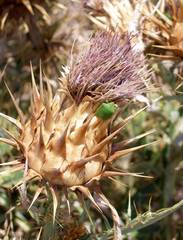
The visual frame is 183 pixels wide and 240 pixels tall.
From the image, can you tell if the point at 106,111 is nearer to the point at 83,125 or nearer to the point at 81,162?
the point at 83,125

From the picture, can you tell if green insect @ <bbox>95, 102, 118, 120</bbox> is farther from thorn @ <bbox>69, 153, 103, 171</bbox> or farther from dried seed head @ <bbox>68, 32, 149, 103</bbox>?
thorn @ <bbox>69, 153, 103, 171</bbox>

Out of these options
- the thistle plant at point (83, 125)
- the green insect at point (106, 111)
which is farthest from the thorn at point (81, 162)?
the green insect at point (106, 111)

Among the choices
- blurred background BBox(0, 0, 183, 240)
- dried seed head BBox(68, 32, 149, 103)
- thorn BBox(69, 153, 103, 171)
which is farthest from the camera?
blurred background BBox(0, 0, 183, 240)

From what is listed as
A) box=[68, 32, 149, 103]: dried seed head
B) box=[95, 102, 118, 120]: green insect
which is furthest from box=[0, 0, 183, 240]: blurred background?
box=[95, 102, 118, 120]: green insect

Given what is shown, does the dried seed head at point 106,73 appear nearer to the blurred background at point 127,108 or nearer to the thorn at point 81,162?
the blurred background at point 127,108

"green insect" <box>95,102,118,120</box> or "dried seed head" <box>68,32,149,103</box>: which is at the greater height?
"dried seed head" <box>68,32,149,103</box>

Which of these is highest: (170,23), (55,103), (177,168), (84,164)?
(170,23)

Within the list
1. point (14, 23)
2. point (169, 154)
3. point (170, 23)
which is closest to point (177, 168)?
point (169, 154)

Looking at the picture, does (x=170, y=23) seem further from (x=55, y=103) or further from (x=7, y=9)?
(x=7, y=9)
